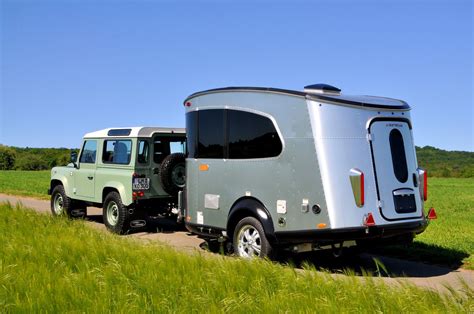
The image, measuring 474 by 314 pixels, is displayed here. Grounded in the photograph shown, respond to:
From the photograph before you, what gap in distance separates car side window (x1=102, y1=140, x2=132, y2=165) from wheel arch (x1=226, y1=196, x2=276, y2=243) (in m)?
3.84

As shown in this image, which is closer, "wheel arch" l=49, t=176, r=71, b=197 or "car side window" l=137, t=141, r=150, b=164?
"car side window" l=137, t=141, r=150, b=164

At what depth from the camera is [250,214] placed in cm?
873

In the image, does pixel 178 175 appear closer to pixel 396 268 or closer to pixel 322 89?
pixel 322 89

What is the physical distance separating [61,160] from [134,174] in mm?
60767

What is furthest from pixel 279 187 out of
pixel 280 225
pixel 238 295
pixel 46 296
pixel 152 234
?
pixel 152 234

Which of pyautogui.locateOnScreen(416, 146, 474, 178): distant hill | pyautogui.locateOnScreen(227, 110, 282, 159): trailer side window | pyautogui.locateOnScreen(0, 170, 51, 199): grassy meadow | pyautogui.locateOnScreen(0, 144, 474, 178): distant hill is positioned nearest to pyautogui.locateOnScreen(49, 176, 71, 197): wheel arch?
pyautogui.locateOnScreen(227, 110, 282, 159): trailer side window

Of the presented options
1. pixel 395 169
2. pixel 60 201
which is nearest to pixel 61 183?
pixel 60 201

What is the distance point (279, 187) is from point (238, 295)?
3.01 m

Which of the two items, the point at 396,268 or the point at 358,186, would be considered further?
the point at 396,268

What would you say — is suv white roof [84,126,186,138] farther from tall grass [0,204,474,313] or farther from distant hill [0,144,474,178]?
distant hill [0,144,474,178]

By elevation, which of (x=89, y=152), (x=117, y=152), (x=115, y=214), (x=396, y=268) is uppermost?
(x=89, y=152)

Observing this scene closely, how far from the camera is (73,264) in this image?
6.86 m

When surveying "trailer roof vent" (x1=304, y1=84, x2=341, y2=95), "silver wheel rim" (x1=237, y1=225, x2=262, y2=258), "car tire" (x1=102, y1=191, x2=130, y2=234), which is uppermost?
"trailer roof vent" (x1=304, y1=84, x2=341, y2=95)

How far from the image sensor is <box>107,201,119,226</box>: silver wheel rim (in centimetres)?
1236
